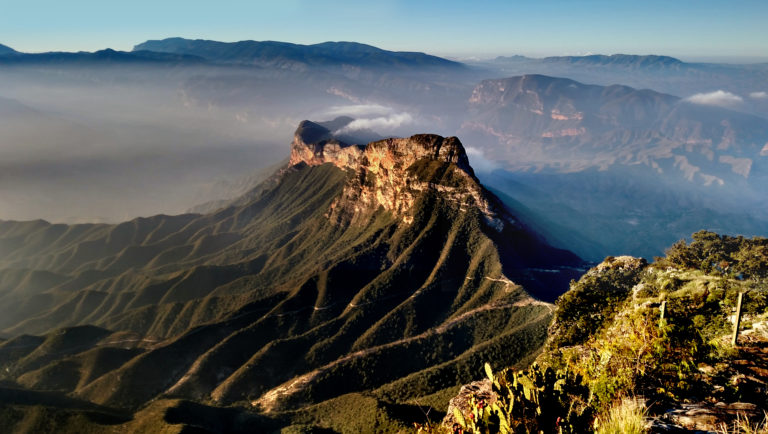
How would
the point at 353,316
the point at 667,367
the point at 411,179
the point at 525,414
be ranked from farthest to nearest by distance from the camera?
the point at 411,179 < the point at 353,316 < the point at 667,367 < the point at 525,414

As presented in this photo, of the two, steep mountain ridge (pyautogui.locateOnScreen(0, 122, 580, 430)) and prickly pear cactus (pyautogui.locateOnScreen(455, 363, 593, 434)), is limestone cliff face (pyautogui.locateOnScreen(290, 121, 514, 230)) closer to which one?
steep mountain ridge (pyautogui.locateOnScreen(0, 122, 580, 430))

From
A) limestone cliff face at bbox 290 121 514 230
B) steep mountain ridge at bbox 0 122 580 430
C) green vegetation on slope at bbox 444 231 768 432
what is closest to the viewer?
green vegetation on slope at bbox 444 231 768 432

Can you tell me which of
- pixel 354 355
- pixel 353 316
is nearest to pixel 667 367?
pixel 354 355

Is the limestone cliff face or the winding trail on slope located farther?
the limestone cliff face

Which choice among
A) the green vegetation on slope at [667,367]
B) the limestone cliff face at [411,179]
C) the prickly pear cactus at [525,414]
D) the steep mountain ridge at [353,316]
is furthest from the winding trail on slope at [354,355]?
the prickly pear cactus at [525,414]

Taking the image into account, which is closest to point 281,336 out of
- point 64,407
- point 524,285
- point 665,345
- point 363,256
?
point 363,256

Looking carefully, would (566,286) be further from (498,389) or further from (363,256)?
(498,389)

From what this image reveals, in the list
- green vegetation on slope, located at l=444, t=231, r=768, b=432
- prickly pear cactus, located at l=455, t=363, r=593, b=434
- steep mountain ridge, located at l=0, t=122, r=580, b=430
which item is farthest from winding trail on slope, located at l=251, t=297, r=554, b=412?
prickly pear cactus, located at l=455, t=363, r=593, b=434

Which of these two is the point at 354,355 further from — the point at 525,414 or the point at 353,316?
the point at 525,414

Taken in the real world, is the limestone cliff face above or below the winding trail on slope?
above
